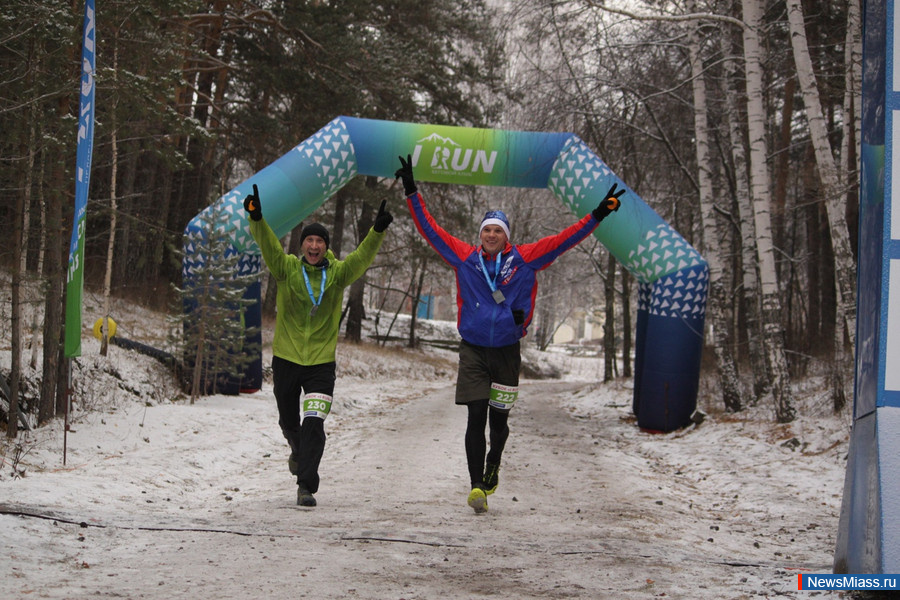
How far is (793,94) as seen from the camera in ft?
63.8

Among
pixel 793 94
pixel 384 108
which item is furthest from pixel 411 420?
pixel 793 94

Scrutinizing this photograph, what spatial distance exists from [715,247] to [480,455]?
25.5ft

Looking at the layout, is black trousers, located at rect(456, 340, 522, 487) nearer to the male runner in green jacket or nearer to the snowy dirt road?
the snowy dirt road

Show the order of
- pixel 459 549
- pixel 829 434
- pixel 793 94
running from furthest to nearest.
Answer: pixel 793 94 → pixel 829 434 → pixel 459 549

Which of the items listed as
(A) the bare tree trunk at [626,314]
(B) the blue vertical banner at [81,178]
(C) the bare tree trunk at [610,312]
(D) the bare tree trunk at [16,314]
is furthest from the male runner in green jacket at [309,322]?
(C) the bare tree trunk at [610,312]

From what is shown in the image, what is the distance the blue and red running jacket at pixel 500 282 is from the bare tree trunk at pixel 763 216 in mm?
5535

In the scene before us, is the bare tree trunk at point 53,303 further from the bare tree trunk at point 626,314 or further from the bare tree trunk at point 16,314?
the bare tree trunk at point 626,314

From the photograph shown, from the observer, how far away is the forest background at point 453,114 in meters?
8.02

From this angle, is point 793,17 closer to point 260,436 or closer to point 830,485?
point 830,485

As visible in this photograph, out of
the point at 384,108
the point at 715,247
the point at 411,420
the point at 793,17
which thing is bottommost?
→ the point at 411,420
